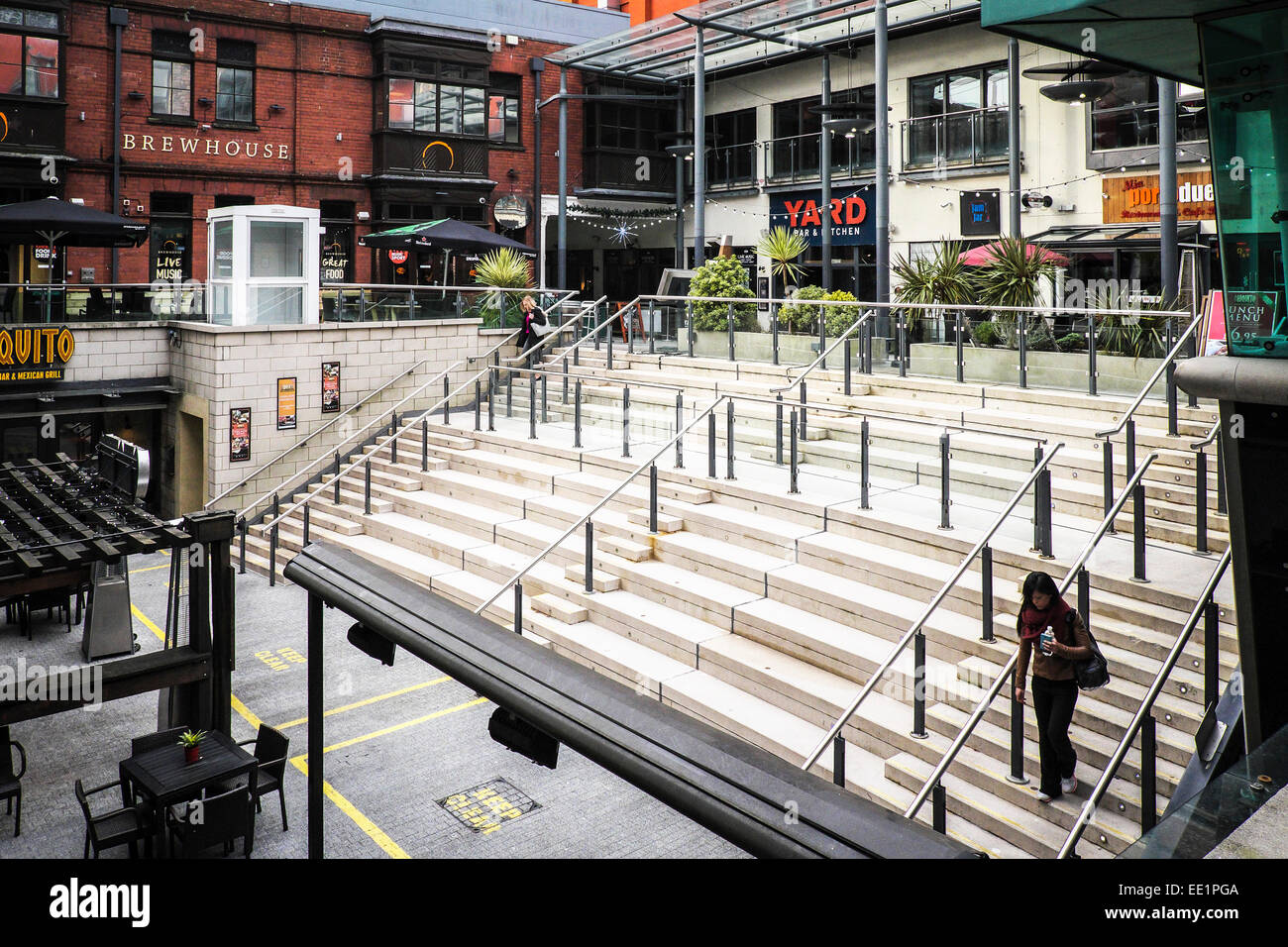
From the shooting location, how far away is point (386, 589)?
2279 mm

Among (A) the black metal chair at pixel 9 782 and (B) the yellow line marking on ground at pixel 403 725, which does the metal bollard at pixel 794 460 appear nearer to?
(B) the yellow line marking on ground at pixel 403 725

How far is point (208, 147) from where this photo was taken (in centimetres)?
2559

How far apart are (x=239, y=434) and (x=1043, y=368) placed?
1318 centimetres

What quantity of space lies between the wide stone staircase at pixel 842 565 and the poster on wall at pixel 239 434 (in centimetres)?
333

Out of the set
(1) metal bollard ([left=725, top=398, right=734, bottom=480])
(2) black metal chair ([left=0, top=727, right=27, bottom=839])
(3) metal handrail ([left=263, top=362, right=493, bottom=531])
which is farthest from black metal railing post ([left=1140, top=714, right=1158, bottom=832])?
(3) metal handrail ([left=263, top=362, right=493, bottom=531])

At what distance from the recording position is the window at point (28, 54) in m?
22.7

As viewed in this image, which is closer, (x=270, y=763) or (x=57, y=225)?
(x=270, y=763)

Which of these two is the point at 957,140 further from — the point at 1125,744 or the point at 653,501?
the point at 1125,744

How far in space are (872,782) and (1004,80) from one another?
2017cm

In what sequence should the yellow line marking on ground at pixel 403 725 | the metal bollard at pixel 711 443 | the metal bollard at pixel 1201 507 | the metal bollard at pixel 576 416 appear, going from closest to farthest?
the metal bollard at pixel 1201 507 < the yellow line marking on ground at pixel 403 725 < the metal bollard at pixel 711 443 < the metal bollard at pixel 576 416

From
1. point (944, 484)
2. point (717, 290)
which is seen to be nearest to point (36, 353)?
point (717, 290)

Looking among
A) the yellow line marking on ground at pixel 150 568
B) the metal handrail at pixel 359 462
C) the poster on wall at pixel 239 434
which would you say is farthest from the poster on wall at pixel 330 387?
the yellow line marking on ground at pixel 150 568

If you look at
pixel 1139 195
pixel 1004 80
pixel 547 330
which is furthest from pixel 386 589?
pixel 1004 80

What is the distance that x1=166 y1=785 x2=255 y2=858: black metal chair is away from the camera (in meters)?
7.14
